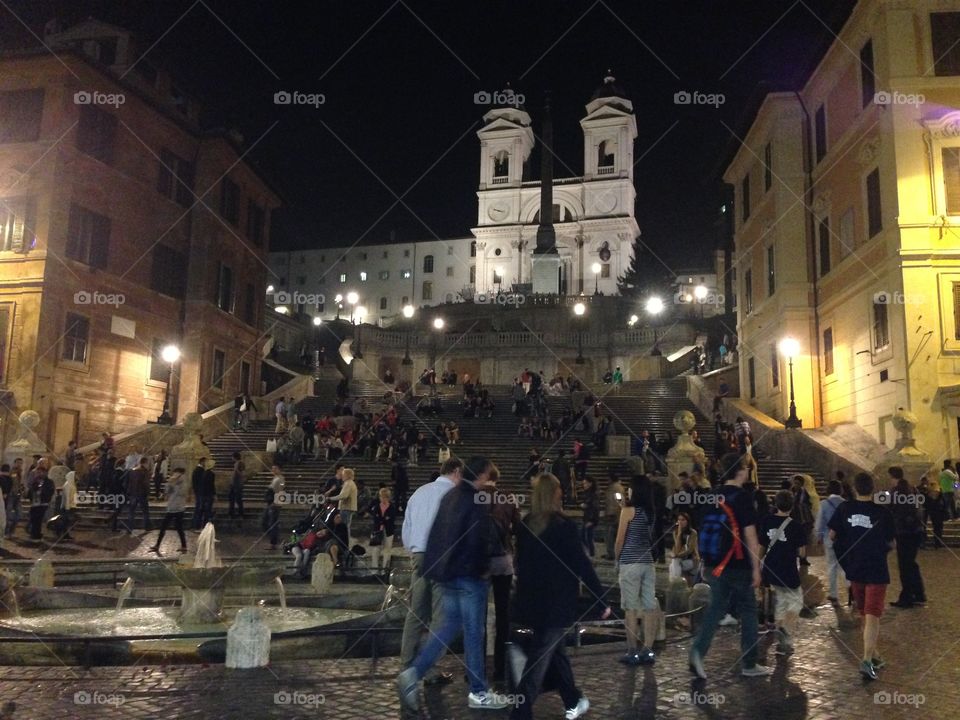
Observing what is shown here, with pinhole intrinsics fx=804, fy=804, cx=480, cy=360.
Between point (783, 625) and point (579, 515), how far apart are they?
10955 millimetres

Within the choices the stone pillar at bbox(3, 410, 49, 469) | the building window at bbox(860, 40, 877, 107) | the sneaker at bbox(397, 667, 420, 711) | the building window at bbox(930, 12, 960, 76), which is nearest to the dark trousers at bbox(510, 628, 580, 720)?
the sneaker at bbox(397, 667, 420, 711)

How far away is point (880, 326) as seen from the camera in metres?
22.0

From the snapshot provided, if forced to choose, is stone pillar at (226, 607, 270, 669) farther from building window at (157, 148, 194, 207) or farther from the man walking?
building window at (157, 148, 194, 207)

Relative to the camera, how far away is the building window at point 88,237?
27.2m

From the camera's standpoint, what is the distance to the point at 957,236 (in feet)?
68.1

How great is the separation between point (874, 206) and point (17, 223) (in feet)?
87.8

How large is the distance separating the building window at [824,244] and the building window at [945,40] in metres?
5.82

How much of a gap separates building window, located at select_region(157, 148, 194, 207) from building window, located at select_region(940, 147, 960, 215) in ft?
89.1

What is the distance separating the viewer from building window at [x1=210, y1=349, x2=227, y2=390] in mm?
34062

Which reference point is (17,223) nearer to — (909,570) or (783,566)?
(783,566)

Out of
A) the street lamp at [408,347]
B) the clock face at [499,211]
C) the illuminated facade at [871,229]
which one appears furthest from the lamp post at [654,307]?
the clock face at [499,211]

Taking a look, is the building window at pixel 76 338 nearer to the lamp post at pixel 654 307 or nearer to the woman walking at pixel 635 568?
the woman walking at pixel 635 568

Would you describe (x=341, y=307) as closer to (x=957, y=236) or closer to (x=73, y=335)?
(x=73, y=335)

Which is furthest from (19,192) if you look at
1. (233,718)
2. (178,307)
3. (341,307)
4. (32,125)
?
(341,307)
